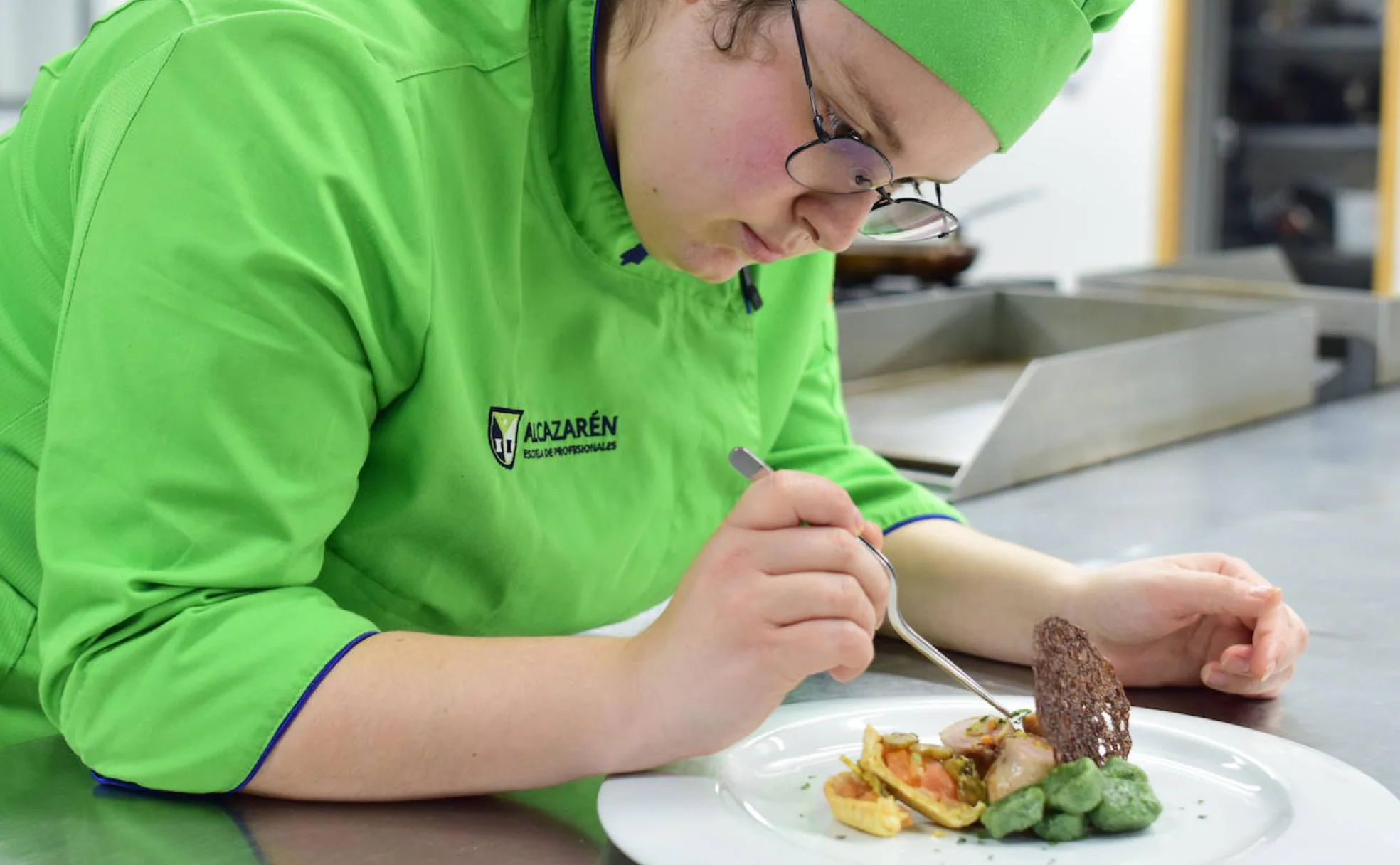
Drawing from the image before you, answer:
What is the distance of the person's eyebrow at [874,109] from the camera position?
93cm

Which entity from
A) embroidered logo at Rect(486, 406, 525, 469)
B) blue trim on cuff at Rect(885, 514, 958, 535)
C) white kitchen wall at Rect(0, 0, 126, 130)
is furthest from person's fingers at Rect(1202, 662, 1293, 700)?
white kitchen wall at Rect(0, 0, 126, 130)

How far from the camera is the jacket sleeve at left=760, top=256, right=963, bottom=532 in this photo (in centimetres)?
135

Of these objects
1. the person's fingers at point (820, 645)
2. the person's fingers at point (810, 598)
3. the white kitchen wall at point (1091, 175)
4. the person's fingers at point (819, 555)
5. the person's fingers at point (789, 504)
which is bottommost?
the white kitchen wall at point (1091, 175)

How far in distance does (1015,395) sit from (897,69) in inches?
38.1

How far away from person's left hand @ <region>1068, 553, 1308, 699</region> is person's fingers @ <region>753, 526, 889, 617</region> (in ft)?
1.10

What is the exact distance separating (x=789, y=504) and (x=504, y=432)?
9.7 inches

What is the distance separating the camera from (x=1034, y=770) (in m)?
0.90

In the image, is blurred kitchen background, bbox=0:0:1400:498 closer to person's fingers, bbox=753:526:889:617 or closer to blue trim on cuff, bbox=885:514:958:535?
blue trim on cuff, bbox=885:514:958:535

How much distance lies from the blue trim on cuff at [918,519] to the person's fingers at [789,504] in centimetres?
45

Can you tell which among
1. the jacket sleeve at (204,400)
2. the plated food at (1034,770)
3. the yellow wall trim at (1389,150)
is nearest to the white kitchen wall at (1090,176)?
the yellow wall trim at (1389,150)

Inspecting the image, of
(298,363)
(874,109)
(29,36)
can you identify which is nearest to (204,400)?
(298,363)

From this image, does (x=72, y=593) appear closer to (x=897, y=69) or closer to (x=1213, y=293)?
(x=897, y=69)

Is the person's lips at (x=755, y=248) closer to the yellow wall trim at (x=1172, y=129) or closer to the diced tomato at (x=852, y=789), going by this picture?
the diced tomato at (x=852, y=789)

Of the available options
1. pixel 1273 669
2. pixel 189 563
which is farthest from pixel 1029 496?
pixel 189 563
